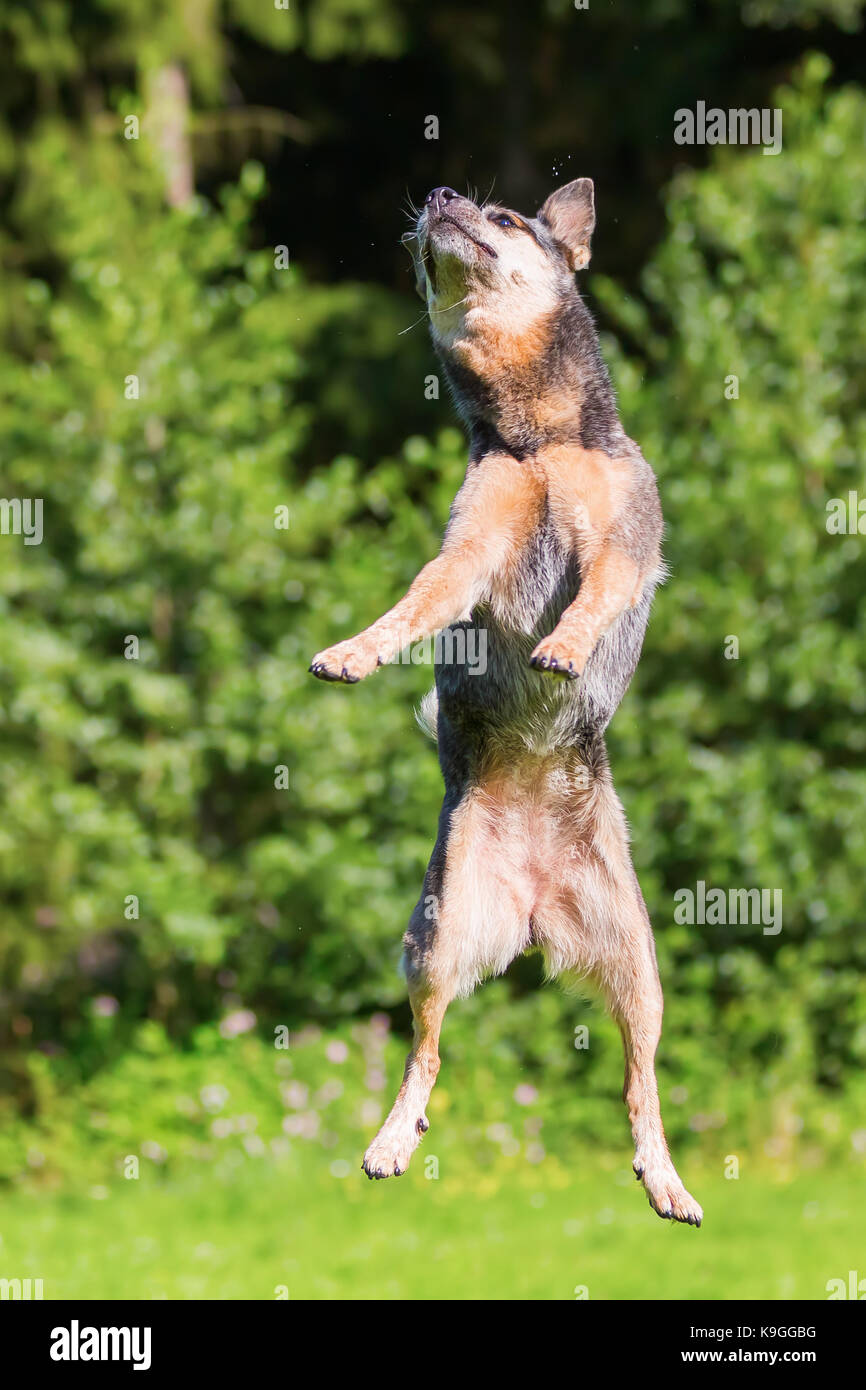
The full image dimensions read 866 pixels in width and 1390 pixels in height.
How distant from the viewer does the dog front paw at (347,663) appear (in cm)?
285

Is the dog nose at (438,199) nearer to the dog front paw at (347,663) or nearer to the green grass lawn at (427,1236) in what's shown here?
the dog front paw at (347,663)

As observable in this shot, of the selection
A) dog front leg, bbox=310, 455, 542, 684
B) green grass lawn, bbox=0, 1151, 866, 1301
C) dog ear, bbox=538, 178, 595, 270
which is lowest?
green grass lawn, bbox=0, 1151, 866, 1301

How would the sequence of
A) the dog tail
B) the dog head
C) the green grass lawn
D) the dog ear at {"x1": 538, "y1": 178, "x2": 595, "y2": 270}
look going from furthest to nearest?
1. the green grass lawn
2. the dog tail
3. the dog ear at {"x1": 538, "y1": 178, "x2": 595, "y2": 270}
4. the dog head

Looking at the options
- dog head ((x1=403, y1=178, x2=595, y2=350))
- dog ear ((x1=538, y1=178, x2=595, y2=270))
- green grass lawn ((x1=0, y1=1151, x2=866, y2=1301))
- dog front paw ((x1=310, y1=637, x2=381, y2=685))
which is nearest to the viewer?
dog front paw ((x1=310, y1=637, x2=381, y2=685))

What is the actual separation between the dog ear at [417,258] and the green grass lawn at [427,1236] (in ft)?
23.3

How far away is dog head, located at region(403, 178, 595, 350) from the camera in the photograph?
3.35 meters

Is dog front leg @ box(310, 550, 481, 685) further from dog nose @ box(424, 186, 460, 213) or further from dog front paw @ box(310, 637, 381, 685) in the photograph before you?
dog nose @ box(424, 186, 460, 213)

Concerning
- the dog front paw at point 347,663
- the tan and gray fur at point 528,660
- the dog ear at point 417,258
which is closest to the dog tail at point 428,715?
the tan and gray fur at point 528,660

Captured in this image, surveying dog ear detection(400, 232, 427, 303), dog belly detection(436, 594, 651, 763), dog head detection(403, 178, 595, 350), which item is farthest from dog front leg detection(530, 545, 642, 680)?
dog ear detection(400, 232, 427, 303)

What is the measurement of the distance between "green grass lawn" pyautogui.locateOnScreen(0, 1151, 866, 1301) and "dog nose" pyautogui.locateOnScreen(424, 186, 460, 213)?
7.28 meters

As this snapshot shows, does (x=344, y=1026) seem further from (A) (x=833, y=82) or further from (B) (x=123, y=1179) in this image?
(A) (x=833, y=82)

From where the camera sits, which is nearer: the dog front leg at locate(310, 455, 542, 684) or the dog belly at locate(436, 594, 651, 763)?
the dog front leg at locate(310, 455, 542, 684)

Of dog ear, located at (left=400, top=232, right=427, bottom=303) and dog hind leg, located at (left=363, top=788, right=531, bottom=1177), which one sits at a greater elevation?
dog ear, located at (left=400, top=232, right=427, bottom=303)

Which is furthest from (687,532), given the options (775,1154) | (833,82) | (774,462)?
(833,82)
